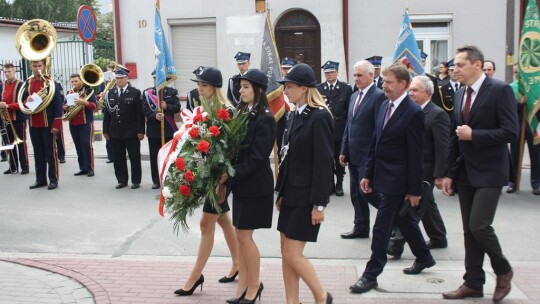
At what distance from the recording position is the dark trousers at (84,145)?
12109mm

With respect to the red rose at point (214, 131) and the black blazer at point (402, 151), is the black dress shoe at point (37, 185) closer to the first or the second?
the red rose at point (214, 131)

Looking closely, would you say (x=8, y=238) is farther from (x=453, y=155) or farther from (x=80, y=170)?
(x=453, y=155)

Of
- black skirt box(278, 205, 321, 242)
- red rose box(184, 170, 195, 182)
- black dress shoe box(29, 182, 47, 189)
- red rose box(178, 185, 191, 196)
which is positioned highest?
red rose box(184, 170, 195, 182)

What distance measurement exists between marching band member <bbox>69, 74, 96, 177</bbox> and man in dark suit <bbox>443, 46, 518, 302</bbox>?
8.40 m

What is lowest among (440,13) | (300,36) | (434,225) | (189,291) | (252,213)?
(189,291)

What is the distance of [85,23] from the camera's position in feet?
53.3

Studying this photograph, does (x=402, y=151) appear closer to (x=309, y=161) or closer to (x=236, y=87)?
(x=309, y=161)

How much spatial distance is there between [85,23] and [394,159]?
12.6m

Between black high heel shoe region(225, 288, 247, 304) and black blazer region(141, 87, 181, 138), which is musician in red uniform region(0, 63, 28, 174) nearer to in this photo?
black blazer region(141, 87, 181, 138)

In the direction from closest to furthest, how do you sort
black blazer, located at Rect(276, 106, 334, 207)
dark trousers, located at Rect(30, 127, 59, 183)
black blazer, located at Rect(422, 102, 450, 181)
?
black blazer, located at Rect(276, 106, 334, 207)
black blazer, located at Rect(422, 102, 450, 181)
dark trousers, located at Rect(30, 127, 59, 183)

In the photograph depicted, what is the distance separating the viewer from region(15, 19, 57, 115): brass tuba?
35.6 feet

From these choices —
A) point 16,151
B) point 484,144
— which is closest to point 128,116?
point 16,151

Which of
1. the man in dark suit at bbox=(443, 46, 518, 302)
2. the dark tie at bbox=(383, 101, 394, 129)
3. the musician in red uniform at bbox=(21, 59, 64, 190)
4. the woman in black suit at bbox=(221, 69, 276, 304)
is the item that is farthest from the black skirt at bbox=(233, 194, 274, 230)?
the musician in red uniform at bbox=(21, 59, 64, 190)

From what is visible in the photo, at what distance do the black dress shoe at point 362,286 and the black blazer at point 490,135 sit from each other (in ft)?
4.08
